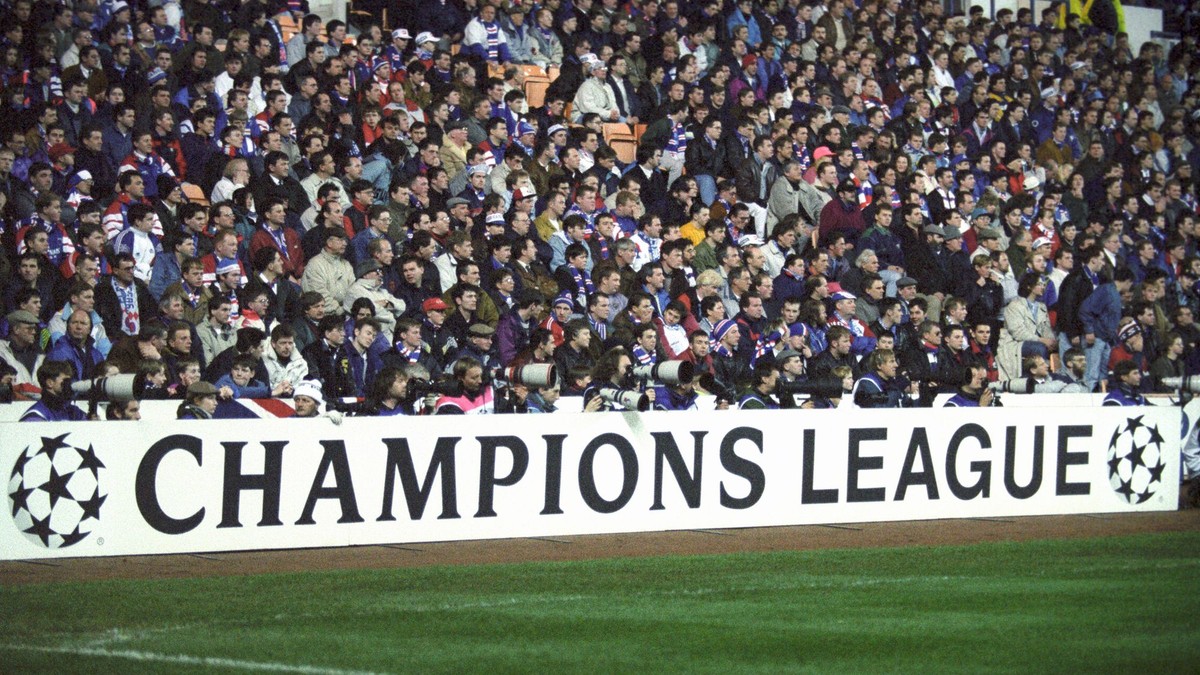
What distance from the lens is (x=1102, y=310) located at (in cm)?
2098

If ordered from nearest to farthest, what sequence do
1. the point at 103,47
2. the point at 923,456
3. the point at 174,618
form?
the point at 174,618, the point at 923,456, the point at 103,47

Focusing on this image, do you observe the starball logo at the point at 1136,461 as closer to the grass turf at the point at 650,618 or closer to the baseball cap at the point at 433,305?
the grass turf at the point at 650,618

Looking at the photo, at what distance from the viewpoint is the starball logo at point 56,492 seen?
1182 cm

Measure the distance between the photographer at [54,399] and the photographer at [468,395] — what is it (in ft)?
9.93

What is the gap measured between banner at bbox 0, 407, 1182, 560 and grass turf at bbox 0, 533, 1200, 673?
1226 mm

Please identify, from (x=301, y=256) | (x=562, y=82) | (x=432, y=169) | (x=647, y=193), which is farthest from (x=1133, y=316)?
(x=301, y=256)

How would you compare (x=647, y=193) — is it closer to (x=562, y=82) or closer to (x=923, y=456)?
(x=562, y=82)

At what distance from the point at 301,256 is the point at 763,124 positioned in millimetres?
7444

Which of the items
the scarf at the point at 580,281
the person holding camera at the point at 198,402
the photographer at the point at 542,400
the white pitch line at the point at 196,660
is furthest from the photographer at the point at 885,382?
the white pitch line at the point at 196,660

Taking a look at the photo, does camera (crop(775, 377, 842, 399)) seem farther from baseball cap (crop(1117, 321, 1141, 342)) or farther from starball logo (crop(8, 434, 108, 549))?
baseball cap (crop(1117, 321, 1141, 342))

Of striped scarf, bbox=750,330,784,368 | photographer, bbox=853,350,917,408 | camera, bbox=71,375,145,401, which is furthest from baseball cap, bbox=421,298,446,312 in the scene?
camera, bbox=71,375,145,401

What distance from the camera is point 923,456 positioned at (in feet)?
49.8

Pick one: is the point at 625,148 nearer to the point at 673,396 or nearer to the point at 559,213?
the point at 559,213

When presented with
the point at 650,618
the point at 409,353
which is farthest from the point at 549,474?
the point at 650,618
